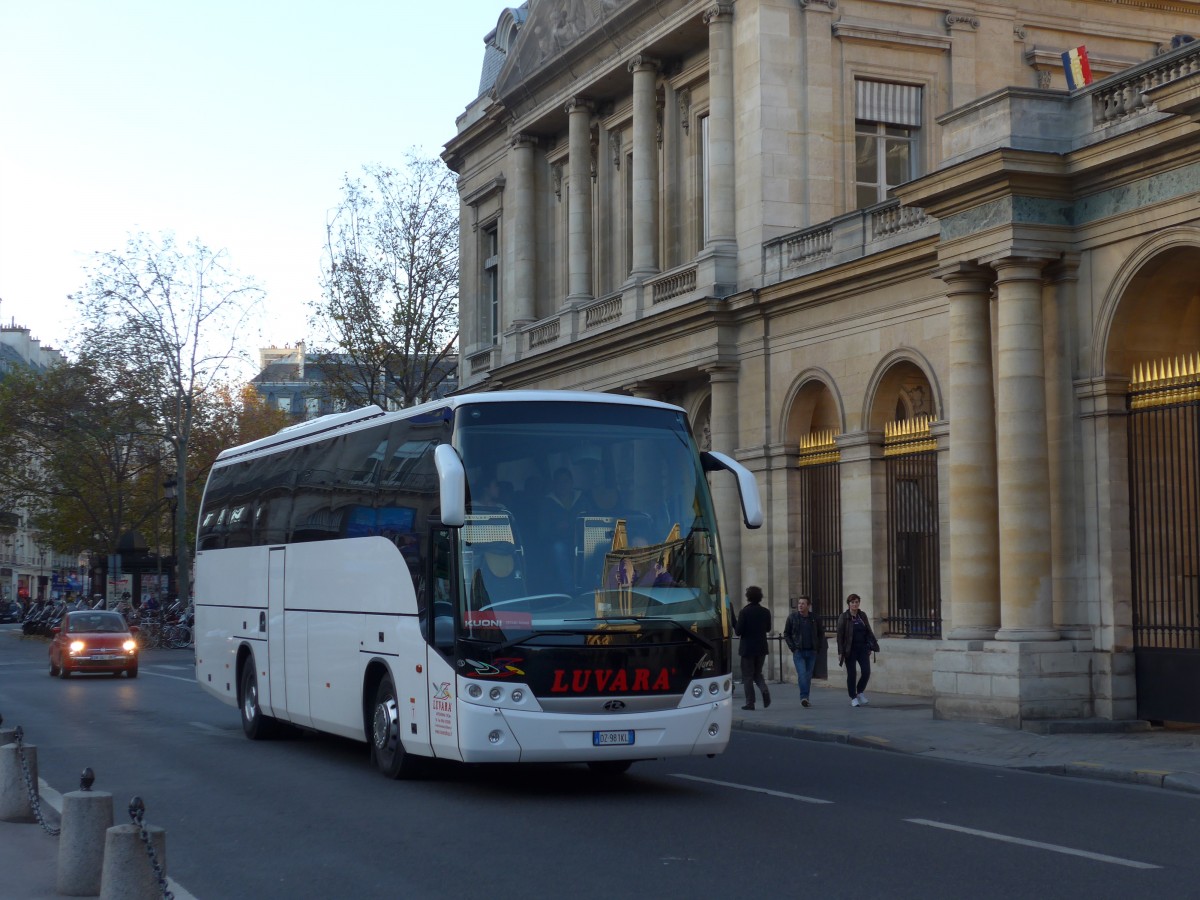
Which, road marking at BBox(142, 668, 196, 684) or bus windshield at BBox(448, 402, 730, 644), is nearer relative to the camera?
bus windshield at BBox(448, 402, 730, 644)

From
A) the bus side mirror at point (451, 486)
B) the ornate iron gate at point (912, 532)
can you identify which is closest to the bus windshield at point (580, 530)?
A: the bus side mirror at point (451, 486)

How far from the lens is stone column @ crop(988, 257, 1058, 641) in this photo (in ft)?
69.2

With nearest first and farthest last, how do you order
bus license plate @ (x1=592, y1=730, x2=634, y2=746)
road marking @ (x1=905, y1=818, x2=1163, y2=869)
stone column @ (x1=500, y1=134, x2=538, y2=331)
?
1. road marking @ (x1=905, y1=818, x2=1163, y2=869)
2. bus license plate @ (x1=592, y1=730, x2=634, y2=746)
3. stone column @ (x1=500, y1=134, x2=538, y2=331)

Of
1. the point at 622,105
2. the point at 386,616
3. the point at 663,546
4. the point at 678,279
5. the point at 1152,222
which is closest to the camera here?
the point at 663,546

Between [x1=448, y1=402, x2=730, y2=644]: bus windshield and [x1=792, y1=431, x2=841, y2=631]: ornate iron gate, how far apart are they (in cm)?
1513

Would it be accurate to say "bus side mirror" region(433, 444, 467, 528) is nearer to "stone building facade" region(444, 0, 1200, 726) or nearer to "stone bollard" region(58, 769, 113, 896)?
"stone bollard" region(58, 769, 113, 896)

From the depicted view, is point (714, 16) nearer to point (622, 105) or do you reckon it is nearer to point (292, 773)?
point (622, 105)

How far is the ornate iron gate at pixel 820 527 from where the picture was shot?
94.9 ft

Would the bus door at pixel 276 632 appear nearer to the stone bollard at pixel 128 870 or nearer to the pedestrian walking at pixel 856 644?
the pedestrian walking at pixel 856 644

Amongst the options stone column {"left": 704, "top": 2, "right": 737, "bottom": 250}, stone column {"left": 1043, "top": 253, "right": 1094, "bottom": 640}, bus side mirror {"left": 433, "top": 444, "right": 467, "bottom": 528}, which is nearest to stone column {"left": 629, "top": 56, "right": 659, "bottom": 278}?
stone column {"left": 704, "top": 2, "right": 737, "bottom": 250}

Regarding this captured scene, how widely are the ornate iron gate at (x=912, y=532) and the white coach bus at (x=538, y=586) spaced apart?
12062mm

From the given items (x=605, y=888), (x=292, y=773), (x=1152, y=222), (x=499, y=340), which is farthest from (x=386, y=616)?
(x=499, y=340)

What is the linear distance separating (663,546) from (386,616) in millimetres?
2757

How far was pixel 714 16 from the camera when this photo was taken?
105ft
